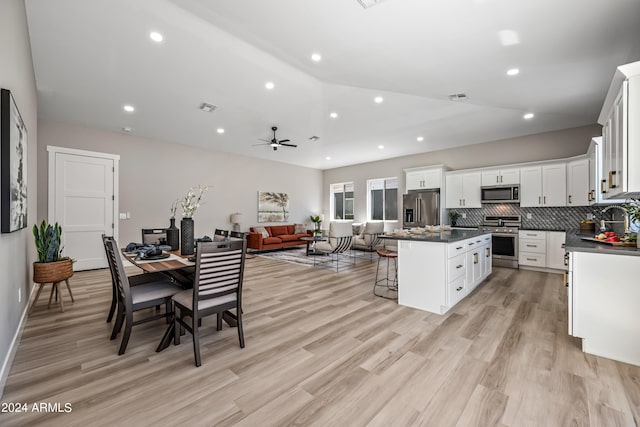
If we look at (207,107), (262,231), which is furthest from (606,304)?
(262,231)

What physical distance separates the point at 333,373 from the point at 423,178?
19.8 ft

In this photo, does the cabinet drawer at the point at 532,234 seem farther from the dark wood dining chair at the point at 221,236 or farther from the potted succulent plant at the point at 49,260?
the potted succulent plant at the point at 49,260

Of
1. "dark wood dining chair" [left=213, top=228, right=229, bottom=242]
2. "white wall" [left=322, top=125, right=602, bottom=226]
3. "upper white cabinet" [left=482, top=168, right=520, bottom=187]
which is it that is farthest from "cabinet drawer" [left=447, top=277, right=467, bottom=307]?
"white wall" [left=322, top=125, right=602, bottom=226]

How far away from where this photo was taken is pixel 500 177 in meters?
5.81

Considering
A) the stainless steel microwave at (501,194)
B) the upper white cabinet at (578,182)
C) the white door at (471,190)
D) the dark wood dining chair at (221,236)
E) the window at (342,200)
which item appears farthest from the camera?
the window at (342,200)

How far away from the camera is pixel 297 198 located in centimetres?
951

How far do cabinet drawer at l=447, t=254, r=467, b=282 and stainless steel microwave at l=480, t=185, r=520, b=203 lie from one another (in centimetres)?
314

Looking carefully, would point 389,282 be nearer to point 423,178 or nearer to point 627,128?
point 627,128

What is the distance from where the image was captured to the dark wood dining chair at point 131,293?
218 cm

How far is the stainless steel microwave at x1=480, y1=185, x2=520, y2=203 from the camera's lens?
18.3 ft

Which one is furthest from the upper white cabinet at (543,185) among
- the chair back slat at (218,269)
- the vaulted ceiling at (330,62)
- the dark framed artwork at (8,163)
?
the dark framed artwork at (8,163)

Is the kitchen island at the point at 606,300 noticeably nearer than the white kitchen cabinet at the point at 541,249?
Yes

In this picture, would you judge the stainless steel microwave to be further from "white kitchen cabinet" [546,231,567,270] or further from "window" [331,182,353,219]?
"window" [331,182,353,219]

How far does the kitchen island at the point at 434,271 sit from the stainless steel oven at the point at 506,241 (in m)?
2.54
